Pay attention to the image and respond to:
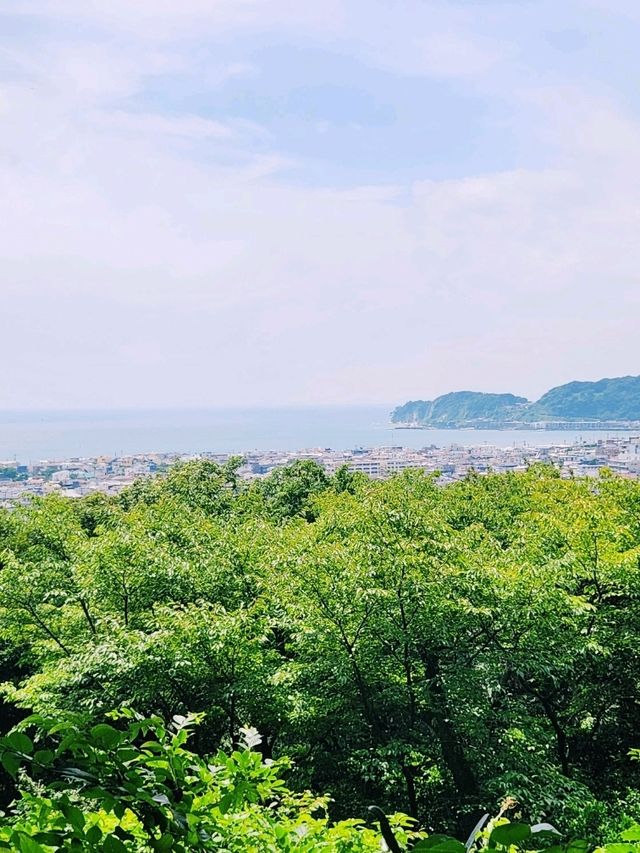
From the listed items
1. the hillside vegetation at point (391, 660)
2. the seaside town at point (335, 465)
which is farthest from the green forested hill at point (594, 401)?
the hillside vegetation at point (391, 660)

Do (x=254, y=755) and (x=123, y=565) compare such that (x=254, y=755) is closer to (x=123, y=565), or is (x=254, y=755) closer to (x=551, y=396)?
(x=123, y=565)

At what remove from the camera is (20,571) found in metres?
13.2

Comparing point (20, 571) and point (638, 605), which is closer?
point (638, 605)

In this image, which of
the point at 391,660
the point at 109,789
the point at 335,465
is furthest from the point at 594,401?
the point at 109,789

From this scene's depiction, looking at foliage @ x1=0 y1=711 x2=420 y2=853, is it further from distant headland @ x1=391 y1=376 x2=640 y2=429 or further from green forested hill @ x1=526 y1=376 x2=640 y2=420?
green forested hill @ x1=526 y1=376 x2=640 y2=420

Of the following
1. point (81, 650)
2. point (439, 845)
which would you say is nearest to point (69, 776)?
point (439, 845)

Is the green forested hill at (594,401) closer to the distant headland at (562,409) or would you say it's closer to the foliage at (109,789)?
the distant headland at (562,409)

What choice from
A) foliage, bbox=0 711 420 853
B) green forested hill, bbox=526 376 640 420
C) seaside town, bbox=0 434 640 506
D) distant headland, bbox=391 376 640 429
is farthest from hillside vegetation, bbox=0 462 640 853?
green forested hill, bbox=526 376 640 420

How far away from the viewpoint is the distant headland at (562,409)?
149 metres

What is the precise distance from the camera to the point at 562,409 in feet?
541

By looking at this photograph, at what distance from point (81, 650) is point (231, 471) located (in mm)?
24709

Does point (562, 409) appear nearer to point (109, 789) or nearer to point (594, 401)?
point (594, 401)

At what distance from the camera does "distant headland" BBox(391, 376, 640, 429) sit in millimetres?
149250

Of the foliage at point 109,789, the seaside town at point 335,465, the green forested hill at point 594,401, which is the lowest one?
the seaside town at point 335,465
